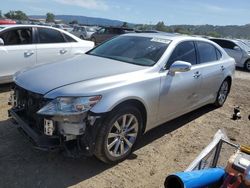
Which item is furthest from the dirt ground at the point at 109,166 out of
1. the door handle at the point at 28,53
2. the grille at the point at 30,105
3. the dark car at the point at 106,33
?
the dark car at the point at 106,33

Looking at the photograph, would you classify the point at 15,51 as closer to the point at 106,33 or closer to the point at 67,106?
the point at 67,106

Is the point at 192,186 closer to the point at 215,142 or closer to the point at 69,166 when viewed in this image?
the point at 215,142

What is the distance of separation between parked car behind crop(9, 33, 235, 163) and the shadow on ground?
32 centimetres

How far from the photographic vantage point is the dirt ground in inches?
148

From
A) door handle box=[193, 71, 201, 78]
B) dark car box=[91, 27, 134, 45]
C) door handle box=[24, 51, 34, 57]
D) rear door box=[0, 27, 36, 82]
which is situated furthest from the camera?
dark car box=[91, 27, 134, 45]

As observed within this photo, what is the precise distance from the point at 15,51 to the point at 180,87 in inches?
157

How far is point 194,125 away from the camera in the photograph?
602 centimetres

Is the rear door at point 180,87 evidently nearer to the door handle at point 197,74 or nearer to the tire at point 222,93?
the door handle at point 197,74

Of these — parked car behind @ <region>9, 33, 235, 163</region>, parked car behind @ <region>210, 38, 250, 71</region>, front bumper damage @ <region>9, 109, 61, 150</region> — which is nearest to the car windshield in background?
parked car behind @ <region>9, 33, 235, 163</region>

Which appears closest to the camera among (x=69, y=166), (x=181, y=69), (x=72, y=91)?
(x=72, y=91)

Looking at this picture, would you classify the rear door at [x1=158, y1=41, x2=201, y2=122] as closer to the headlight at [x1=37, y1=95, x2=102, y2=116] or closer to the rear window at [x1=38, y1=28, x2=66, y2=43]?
the headlight at [x1=37, y1=95, x2=102, y2=116]

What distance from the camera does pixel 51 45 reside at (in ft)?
25.7

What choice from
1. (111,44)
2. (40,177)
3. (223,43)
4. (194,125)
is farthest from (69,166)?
(223,43)

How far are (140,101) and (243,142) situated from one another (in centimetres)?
228
